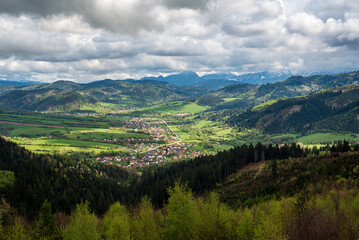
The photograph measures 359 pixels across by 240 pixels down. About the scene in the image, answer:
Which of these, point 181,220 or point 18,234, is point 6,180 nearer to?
point 18,234

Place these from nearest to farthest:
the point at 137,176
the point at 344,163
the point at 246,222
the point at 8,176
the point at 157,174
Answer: the point at 246,222 → the point at 344,163 → the point at 8,176 → the point at 157,174 → the point at 137,176

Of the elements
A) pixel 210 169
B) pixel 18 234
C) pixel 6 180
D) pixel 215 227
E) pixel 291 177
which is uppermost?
pixel 215 227

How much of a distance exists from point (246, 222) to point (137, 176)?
15182cm

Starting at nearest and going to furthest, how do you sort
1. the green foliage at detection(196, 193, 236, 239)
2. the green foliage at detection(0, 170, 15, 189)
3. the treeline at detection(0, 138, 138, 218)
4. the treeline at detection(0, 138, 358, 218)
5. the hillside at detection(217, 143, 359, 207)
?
the green foliage at detection(196, 193, 236, 239) < the hillside at detection(217, 143, 359, 207) < the treeline at detection(0, 138, 138, 218) < the green foliage at detection(0, 170, 15, 189) < the treeline at detection(0, 138, 358, 218)

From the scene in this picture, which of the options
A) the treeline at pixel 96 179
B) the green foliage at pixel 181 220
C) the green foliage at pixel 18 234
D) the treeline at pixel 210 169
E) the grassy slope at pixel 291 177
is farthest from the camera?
the treeline at pixel 210 169

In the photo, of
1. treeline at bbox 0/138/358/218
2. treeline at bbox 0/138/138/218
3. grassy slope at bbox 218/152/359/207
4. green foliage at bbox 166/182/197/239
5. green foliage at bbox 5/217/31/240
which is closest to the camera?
green foliage at bbox 5/217/31/240

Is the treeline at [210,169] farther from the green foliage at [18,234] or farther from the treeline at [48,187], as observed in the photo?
the green foliage at [18,234]

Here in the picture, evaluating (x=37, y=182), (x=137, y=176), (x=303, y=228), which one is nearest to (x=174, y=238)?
(x=303, y=228)

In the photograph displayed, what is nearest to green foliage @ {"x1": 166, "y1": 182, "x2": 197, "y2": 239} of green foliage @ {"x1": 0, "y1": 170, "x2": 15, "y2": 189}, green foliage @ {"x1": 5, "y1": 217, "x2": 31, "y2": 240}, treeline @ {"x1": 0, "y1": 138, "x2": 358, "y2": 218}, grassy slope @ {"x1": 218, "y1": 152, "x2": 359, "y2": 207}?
green foliage @ {"x1": 5, "y1": 217, "x2": 31, "y2": 240}

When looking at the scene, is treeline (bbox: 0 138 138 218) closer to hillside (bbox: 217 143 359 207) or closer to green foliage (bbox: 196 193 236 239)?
hillside (bbox: 217 143 359 207)

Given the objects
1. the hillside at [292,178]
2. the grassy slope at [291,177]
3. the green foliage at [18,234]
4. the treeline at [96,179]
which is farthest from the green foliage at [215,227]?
the treeline at [96,179]

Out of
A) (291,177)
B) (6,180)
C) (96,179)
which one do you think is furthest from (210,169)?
(6,180)

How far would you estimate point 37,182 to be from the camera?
97.1 m

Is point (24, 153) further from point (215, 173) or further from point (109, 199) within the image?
point (215, 173)
